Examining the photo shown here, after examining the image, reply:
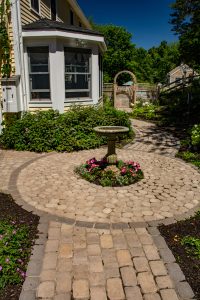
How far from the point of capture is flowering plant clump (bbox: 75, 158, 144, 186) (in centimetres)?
689

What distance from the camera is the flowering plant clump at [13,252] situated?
3572 mm

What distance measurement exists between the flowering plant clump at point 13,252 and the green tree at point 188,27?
54.0 ft

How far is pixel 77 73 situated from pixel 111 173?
243 inches

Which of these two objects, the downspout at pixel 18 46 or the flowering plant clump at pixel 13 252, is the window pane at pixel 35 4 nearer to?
the downspout at pixel 18 46

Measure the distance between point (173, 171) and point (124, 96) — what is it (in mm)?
16671

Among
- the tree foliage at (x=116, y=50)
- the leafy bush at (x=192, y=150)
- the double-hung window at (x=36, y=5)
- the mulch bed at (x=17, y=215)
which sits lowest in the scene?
the mulch bed at (x=17, y=215)

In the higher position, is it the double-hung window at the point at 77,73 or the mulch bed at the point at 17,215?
the double-hung window at the point at 77,73

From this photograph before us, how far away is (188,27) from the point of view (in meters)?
18.0

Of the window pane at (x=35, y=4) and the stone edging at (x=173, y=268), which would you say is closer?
the stone edging at (x=173, y=268)

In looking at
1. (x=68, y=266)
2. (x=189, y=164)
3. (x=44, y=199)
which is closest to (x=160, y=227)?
(x=68, y=266)

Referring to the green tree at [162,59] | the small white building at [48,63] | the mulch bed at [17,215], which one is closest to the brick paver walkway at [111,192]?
the mulch bed at [17,215]

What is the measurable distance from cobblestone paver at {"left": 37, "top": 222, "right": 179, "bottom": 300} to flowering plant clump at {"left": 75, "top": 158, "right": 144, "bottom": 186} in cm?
215

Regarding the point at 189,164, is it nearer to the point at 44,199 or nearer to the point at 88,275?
the point at 44,199

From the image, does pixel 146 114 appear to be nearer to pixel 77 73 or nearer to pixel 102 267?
pixel 77 73
